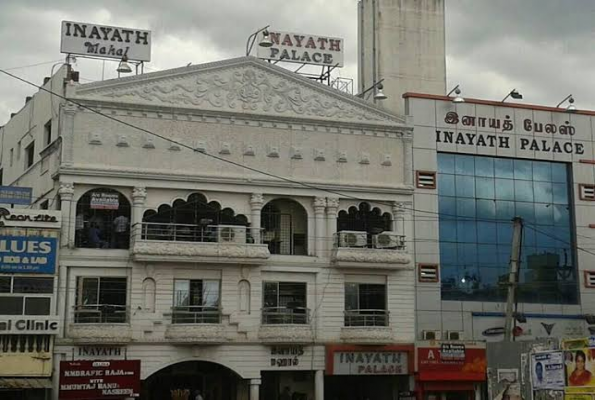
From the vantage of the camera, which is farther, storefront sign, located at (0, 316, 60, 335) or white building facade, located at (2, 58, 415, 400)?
white building facade, located at (2, 58, 415, 400)

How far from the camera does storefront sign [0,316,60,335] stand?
4034 centimetres

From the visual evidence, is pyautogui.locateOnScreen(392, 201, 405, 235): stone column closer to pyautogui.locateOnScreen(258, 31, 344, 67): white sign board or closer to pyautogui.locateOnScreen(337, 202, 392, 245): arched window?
pyautogui.locateOnScreen(337, 202, 392, 245): arched window

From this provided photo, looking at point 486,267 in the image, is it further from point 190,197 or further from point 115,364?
point 115,364

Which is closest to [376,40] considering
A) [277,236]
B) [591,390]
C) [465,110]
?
[465,110]

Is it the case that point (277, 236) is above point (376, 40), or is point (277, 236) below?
below

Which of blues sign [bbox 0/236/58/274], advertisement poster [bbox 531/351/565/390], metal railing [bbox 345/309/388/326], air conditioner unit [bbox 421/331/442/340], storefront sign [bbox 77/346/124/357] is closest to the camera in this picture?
advertisement poster [bbox 531/351/565/390]

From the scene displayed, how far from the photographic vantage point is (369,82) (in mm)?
56719

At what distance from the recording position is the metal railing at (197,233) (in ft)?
145

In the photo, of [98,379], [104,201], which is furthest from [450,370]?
[104,201]

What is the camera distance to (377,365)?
4603cm

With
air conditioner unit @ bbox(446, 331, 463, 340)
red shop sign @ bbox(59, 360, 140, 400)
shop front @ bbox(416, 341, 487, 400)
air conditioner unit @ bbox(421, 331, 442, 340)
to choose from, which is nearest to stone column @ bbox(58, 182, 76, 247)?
red shop sign @ bbox(59, 360, 140, 400)

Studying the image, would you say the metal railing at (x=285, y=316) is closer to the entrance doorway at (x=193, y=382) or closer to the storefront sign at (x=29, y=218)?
the entrance doorway at (x=193, y=382)

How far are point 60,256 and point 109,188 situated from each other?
383 cm

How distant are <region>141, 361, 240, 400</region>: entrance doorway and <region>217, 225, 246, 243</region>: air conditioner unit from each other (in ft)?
21.7
